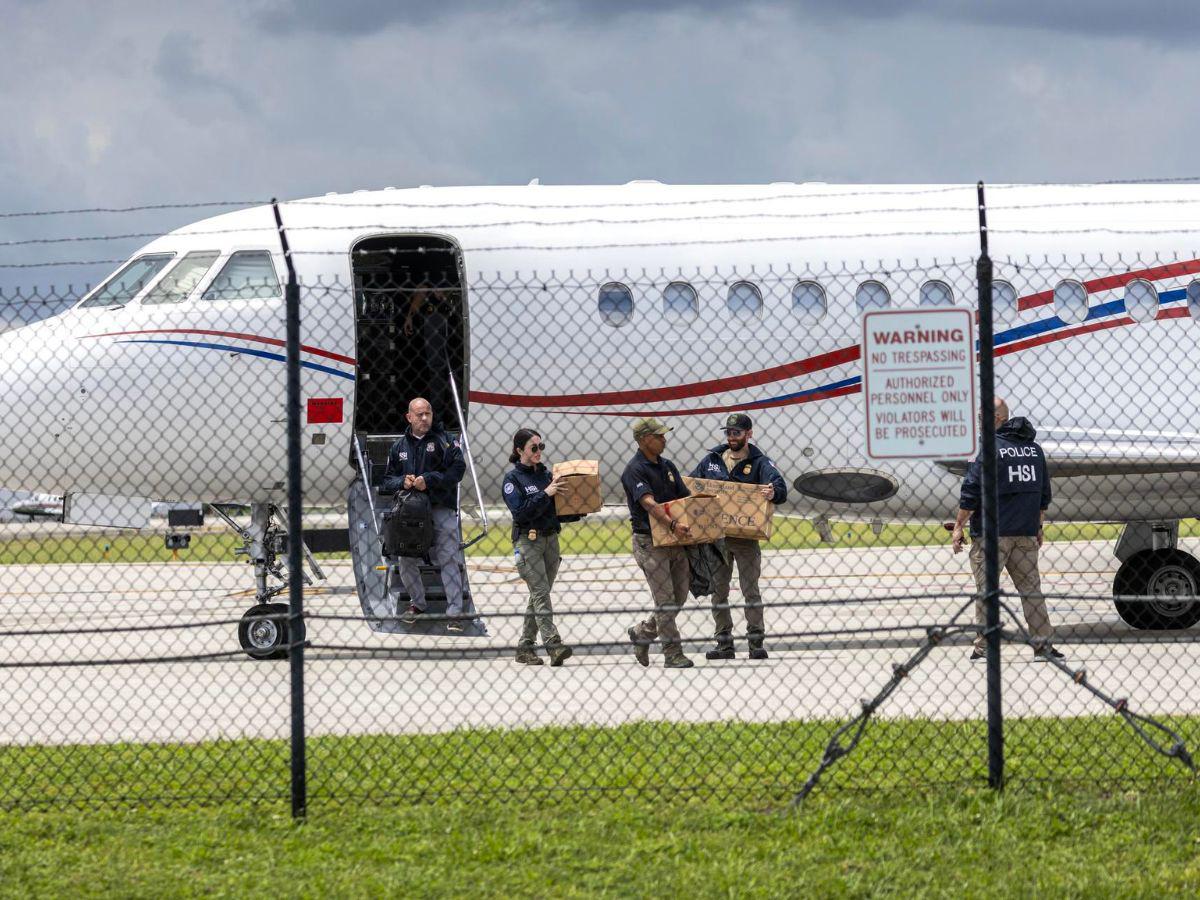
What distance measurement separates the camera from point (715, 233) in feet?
47.0

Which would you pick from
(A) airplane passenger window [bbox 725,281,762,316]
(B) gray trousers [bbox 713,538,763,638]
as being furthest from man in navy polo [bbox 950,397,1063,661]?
(A) airplane passenger window [bbox 725,281,762,316]

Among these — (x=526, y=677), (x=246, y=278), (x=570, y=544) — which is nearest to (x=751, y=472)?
(x=526, y=677)

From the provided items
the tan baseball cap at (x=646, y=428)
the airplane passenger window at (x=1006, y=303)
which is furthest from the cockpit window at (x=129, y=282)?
the airplane passenger window at (x=1006, y=303)

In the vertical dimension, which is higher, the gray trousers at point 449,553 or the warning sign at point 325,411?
the warning sign at point 325,411

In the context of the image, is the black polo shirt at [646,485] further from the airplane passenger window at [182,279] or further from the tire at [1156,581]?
the tire at [1156,581]

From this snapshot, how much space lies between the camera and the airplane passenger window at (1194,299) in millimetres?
14546

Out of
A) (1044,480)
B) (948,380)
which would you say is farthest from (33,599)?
(948,380)

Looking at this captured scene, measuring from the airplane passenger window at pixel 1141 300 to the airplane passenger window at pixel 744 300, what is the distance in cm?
354

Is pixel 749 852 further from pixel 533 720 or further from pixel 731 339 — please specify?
pixel 731 339

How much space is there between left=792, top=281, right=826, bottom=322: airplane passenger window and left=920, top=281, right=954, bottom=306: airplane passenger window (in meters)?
1.00

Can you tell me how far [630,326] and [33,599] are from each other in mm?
12014

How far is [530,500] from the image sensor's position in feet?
40.2

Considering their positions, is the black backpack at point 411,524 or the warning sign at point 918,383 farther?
the black backpack at point 411,524

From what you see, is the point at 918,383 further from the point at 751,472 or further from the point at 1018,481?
the point at 751,472
